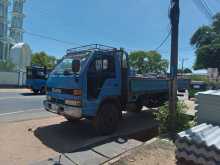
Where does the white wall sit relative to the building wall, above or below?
below

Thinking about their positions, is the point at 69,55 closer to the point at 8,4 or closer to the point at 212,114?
the point at 212,114

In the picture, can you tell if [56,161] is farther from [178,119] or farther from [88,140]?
[178,119]

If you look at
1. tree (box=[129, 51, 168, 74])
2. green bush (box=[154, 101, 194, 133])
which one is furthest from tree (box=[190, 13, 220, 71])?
green bush (box=[154, 101, 194, 133])

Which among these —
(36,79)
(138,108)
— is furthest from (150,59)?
(138,108)

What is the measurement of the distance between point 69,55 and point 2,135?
3.14 m

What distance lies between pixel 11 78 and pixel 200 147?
99.9 feet

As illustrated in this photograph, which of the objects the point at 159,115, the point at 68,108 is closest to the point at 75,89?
the point at 68,108

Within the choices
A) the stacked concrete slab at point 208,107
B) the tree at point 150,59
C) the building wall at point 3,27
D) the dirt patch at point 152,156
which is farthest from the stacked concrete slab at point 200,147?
the tree at point 150,59

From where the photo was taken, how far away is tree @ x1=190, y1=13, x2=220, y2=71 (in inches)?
1486

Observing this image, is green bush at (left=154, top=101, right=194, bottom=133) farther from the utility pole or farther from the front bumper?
the front bumper

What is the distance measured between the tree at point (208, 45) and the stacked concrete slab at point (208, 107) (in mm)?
33220

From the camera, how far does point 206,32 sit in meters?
43.0

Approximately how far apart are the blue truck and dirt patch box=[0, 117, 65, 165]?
3.32ft

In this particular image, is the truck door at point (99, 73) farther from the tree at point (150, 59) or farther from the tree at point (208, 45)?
the tree at point (150, 59)
